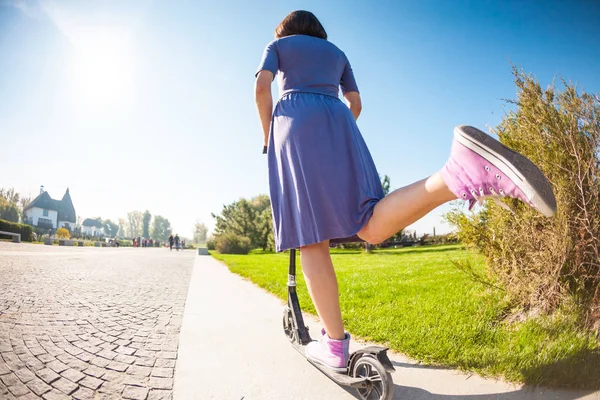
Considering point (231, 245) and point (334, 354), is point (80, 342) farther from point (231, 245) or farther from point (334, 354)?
point (231, 245)

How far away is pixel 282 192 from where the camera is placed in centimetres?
181

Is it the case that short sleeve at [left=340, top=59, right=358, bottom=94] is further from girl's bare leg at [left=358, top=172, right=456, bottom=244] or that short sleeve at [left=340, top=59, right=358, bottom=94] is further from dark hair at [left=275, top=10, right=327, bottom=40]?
girl's bare leg at [left=358, top=172, right=456, bottom=244]

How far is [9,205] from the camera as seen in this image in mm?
2621

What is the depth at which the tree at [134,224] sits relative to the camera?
110 metres

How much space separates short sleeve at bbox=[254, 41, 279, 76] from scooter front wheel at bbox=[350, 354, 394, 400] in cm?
169

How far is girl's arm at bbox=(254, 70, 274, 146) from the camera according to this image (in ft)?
5.98

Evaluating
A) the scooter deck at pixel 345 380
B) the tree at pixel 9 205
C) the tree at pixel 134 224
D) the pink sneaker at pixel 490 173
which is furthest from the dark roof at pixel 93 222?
the pink sneaker at pixel 490 173

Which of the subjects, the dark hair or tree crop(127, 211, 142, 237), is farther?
tree crop(127, 211, 142, 237)

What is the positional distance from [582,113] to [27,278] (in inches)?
243

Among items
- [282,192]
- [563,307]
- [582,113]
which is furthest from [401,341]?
[582,113]

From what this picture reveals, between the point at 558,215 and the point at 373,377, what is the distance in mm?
1980

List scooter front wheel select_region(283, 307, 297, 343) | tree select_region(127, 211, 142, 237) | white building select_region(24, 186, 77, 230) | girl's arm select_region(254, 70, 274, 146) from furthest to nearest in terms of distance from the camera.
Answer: tree select_region(127, 211, 142, 237), white building select_region(24, 186, 77, 230), scooter front wheel select_region(283, 307, 297, 343), girl's arm select_region(254, 70, 274, 146)

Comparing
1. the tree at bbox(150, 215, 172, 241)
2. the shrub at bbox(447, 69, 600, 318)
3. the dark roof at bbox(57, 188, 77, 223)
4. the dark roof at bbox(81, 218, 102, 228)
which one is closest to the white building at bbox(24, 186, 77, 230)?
the dark roof at bbox(57, 188, 77, 223)

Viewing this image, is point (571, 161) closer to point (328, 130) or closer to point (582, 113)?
point (582, 113)
